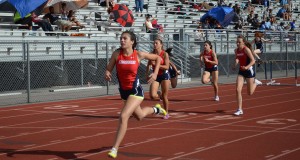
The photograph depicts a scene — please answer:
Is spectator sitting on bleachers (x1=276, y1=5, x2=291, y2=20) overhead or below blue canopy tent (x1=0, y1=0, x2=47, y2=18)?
overhead

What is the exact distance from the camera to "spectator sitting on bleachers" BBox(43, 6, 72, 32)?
25.7 metres

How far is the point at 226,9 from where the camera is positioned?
35.6 m

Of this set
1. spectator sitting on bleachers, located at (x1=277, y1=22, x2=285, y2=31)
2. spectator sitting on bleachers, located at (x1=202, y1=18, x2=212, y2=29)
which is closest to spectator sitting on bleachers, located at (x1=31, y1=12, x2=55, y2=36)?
spectator sitting on bleachers, located at (x1=202, y1=18, x2=212, y2=29)

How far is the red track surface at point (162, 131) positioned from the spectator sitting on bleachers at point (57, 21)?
7.34 meters

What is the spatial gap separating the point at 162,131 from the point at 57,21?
14.6 meters

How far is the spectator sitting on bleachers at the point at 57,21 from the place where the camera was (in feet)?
84.2

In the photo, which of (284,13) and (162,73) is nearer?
(162,73)

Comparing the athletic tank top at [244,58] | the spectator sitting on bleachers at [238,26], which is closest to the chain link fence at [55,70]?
the athletic tank top at [244,58]

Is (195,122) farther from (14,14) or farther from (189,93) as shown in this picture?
(14,14)

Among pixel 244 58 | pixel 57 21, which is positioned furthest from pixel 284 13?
pixel 244 58

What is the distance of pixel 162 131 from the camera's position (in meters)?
12.1

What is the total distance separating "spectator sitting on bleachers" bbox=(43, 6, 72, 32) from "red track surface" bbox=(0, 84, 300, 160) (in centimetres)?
734

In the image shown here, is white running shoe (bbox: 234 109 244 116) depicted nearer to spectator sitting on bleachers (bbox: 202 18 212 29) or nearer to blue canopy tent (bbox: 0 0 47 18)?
blue canopy tent (bbox: 0 0 47 18)

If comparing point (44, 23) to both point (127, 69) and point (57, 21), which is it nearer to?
point (57, 21)
